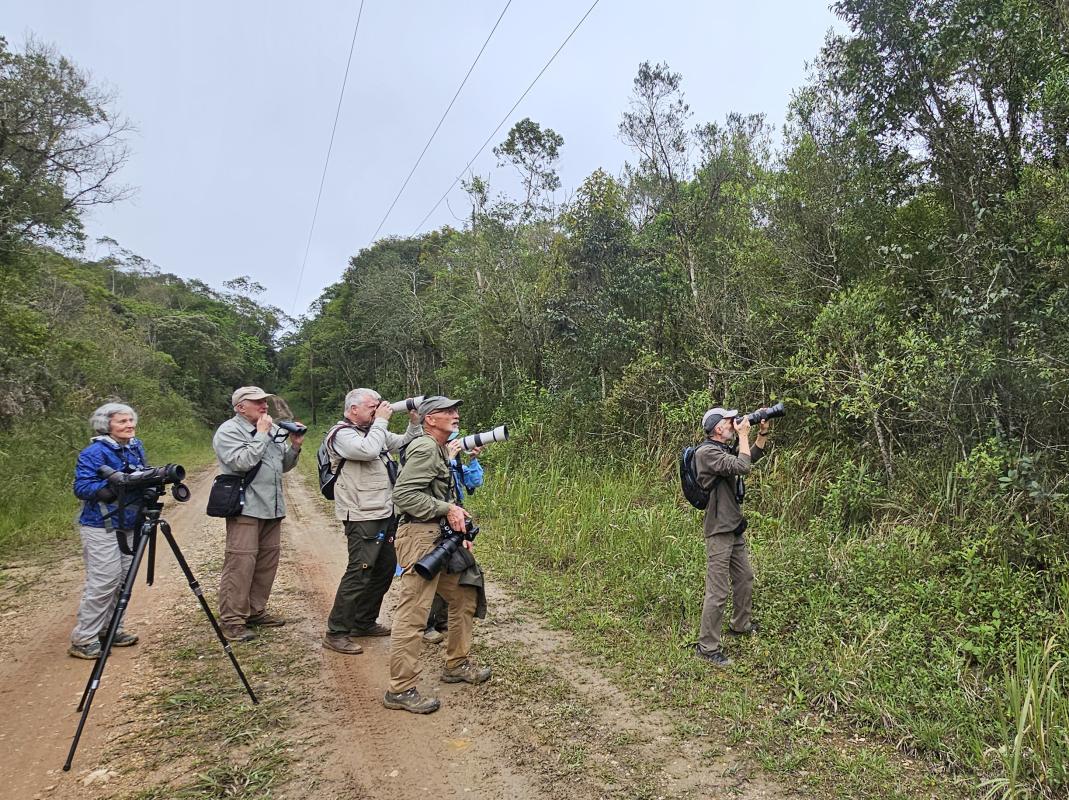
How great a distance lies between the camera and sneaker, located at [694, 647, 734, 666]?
398 centimetres

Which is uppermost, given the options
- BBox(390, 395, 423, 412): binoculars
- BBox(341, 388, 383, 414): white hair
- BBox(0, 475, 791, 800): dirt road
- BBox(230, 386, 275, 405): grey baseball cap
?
BBox(230, 386, 275, 405): grey baseball cap

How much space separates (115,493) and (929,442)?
23.9ft

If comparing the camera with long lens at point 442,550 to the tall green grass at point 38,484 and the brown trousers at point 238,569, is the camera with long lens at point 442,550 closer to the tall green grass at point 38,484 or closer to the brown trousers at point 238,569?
the brown trousers at point 238,569

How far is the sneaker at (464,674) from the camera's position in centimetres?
385

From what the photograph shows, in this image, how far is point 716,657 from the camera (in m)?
4.04

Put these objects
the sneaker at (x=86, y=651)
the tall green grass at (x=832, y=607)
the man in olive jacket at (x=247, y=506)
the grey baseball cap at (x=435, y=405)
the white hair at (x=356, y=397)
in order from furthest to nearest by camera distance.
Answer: the white hair at (x=356, y=397) < the man in olive jacket at (x=247, y=506) < the sneaker at (x=86, y=651) < the grey baseball cap at (x=435, y=405) < the tall green grass at (x=832, y=607)

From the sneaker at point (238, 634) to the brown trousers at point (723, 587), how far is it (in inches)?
130

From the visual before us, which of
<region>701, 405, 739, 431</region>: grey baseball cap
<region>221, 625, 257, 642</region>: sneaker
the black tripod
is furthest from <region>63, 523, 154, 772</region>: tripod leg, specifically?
<region>701, 405, 739, 431</region>: grey baseball cap

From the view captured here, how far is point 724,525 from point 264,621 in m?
3.69

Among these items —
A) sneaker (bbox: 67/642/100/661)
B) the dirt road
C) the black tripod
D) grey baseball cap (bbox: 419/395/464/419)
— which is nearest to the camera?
the dirt road

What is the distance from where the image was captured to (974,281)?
5.73 metres

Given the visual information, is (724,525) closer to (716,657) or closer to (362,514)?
(716,657)

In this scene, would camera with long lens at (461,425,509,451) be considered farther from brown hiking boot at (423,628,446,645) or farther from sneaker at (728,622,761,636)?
sneaker at (728,622,761,636)

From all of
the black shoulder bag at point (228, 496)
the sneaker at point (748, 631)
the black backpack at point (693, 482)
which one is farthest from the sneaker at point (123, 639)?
the sneaker at point (748, 631)
